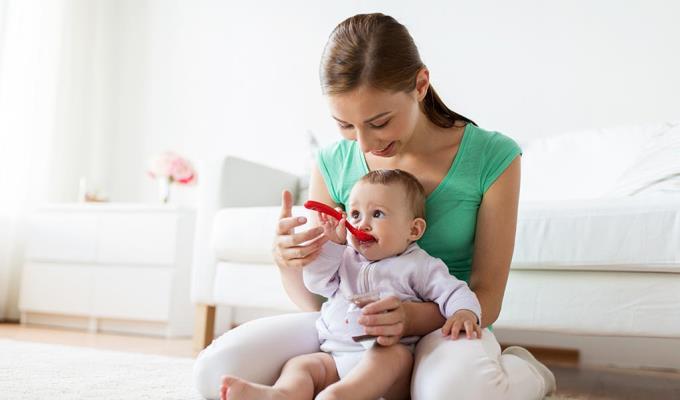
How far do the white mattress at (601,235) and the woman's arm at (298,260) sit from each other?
0.61m

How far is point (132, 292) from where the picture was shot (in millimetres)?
2834

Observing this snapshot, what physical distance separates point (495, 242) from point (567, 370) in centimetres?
114

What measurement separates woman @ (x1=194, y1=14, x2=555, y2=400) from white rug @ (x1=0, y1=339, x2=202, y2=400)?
23 centimetres

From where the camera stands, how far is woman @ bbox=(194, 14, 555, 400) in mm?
1066

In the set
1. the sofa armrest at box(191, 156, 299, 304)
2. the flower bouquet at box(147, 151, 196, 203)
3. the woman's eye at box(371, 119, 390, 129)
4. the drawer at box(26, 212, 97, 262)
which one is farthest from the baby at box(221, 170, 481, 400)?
the flower bouquet at box(147, 151, 196, 203)

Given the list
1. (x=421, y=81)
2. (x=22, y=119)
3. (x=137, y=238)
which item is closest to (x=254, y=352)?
(x=421, y=81)

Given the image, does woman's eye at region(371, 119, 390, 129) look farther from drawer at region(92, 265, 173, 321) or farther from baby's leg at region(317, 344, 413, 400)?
drawer at region(92, 265, 173, 321)

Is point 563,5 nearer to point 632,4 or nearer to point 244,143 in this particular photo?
point 632,4

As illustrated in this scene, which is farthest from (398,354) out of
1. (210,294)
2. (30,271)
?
(30,271)

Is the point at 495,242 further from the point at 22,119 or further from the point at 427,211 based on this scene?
the point at 22,119

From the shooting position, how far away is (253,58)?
3512 mm

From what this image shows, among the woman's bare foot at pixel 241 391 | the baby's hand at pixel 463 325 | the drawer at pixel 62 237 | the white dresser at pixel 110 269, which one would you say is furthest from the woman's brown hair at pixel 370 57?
the drawer at pixel 62 237

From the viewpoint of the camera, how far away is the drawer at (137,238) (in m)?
2.79

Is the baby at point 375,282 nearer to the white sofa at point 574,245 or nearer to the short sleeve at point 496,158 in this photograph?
the short sleeve at point 496,158
